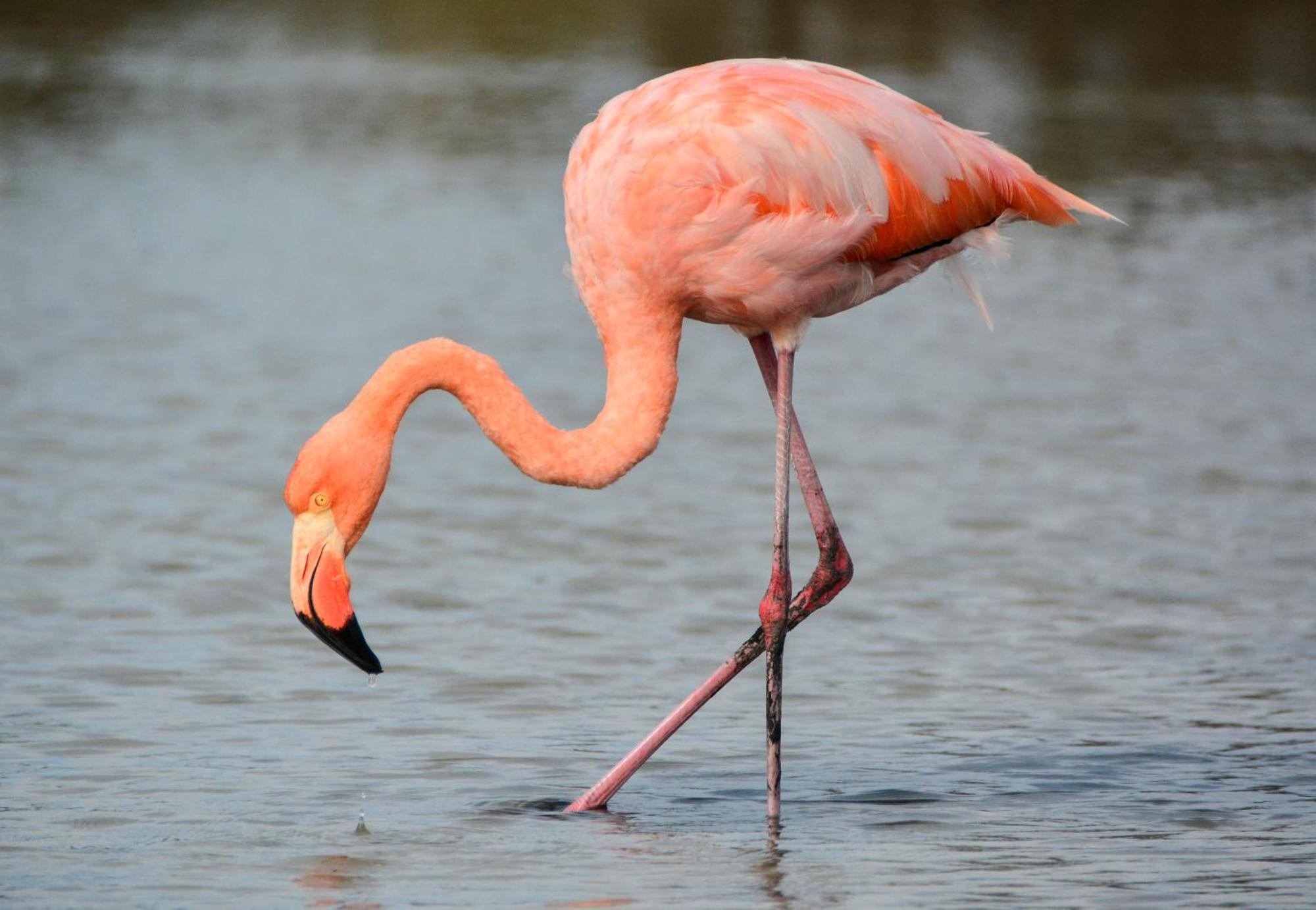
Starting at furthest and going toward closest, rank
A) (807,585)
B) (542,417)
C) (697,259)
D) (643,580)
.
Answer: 1. (643,580)
2. (807,585)
3. (697,259)
4. (542,417)

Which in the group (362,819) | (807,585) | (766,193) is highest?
(766,193)

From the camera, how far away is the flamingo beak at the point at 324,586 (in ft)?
21.2

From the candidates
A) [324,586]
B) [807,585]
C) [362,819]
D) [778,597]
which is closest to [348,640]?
[324,586]

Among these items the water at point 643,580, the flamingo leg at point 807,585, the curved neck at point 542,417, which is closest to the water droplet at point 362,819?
the water at point 643,580

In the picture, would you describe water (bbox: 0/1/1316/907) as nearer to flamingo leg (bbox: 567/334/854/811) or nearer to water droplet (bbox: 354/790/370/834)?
water droplet (bbox: 354/790/370/834)

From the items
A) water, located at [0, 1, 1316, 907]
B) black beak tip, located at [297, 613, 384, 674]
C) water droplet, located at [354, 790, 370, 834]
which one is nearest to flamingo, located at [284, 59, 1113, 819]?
black beak tip, located at [297, 613, 384, 674]

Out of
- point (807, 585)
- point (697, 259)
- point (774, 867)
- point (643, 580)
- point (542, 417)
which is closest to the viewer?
point (774, 867)

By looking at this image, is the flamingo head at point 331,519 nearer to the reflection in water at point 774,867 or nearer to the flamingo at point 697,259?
the flamingo at point 697,259

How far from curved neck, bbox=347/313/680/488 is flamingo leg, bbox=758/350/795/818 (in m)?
0.36

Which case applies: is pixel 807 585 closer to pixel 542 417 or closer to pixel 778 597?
pixel 778 597

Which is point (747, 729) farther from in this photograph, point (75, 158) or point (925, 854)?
point (75, 158)

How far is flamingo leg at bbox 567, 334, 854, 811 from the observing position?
7199 mm

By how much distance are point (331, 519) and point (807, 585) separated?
1.76 m

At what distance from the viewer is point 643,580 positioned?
1005 cm
